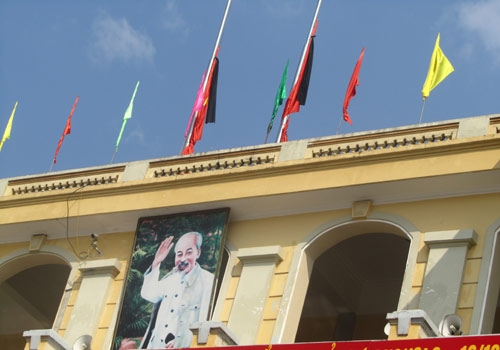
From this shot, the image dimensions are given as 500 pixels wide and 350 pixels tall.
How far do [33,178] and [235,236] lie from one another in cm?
491

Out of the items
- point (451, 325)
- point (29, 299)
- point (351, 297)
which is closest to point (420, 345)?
point (451, 325)

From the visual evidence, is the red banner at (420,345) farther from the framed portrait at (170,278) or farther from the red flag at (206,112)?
the red flag at (206,112)

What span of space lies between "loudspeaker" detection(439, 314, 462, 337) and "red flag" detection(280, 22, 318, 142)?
7.52 meters

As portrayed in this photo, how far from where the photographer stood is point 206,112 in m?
24.3

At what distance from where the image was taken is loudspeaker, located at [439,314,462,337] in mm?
16078

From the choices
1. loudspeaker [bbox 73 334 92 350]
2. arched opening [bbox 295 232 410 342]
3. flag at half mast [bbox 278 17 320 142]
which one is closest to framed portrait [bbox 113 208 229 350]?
loudspeaker [bbox 73 334 92 350]

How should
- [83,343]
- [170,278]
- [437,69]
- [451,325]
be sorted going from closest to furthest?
[451,325] < [83,343] < [170,278] < [437,69]

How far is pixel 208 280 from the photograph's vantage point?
739 inches

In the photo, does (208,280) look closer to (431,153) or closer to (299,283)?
(299,283)

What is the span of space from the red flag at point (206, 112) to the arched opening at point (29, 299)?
371 cm

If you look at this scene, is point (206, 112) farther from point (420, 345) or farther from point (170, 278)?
point (420, 345)

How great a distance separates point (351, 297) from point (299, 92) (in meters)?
4.47

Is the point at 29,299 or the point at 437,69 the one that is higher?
the point at 437,69

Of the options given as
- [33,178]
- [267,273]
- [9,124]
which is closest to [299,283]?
[267,273]
